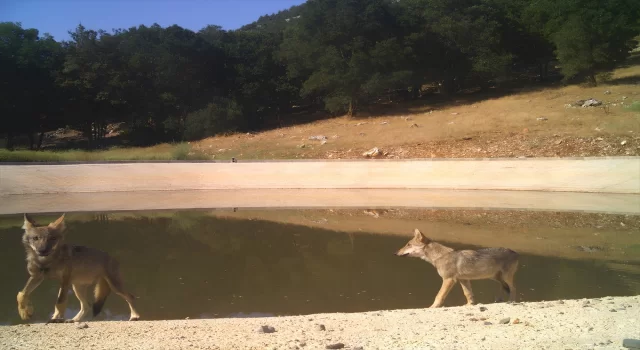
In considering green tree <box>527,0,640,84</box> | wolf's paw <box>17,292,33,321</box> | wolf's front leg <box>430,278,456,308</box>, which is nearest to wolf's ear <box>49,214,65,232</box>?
wolf's paw <box>17,292,33,321</box>

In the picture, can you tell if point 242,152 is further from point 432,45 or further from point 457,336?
point 457,336

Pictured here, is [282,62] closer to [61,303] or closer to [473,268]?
[473,268]

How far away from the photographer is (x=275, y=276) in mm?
11102

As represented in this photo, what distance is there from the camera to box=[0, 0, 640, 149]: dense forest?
44.5 m

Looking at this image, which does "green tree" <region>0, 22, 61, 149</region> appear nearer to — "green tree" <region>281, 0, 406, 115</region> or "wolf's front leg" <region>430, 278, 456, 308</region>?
"green tree" <region>281, 0, 406, 115</region>

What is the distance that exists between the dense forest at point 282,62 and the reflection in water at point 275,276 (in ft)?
106

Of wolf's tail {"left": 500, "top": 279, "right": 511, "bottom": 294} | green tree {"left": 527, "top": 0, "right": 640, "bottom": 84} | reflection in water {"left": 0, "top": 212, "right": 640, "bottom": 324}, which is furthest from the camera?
green tree {"left": 527, "top": 0, "right": 640, "bottom": 84}

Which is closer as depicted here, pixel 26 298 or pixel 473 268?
pixel 26 298

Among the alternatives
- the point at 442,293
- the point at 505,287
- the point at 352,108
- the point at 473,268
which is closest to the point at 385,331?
the point at 442,293

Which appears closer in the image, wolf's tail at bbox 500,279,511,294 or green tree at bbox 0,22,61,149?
wolf's tail at bbox 500,279,511,294

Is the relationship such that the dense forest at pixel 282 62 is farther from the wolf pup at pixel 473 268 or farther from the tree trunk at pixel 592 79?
the wolf pup at pixel 473 268

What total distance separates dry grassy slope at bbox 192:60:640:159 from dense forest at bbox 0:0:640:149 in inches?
125

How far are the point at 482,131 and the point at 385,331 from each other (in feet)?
97.4

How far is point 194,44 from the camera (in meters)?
50.2
